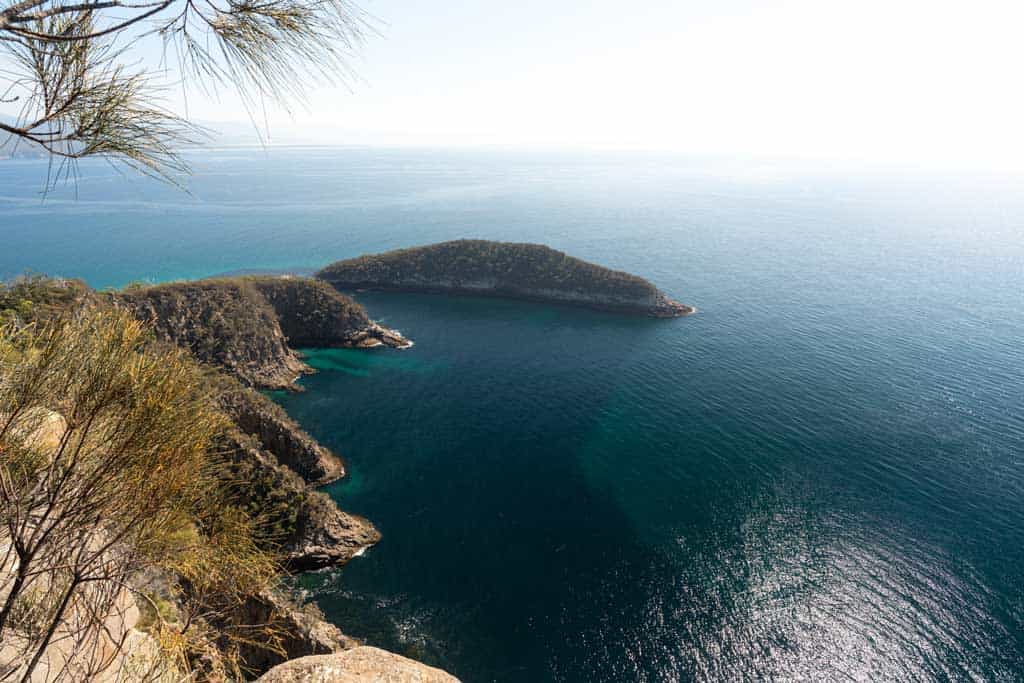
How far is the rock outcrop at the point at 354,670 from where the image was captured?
12641mm

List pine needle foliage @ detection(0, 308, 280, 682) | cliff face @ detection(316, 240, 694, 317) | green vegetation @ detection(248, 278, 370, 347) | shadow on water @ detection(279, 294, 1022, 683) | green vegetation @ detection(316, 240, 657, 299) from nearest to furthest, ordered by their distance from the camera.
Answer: pine needle foliage @ detection(0, 308, 280, 682)
shadow on water @ detection(279, 294, 1022, 683)
green vegetation @ detection(248, 278, 370, 347)
cliff face @ detection(316, 240, 694, 317)
green vegetation @ detection(316, 240, 657, 299)

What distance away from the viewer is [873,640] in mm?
25859

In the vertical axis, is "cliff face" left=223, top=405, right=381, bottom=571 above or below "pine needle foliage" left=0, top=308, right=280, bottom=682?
below

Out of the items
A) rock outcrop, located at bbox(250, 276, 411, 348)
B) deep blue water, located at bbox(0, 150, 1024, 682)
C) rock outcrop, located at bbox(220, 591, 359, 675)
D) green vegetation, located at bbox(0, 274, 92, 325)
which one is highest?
green vegetation, located at bbox(0, 274, 92, 325)

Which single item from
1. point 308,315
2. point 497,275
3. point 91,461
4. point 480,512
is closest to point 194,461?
point 91,461

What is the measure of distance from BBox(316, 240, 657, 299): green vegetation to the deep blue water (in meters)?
6.15

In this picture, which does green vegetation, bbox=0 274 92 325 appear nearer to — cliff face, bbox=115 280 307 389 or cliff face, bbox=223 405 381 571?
cliff face, bbox=115 280 307 389

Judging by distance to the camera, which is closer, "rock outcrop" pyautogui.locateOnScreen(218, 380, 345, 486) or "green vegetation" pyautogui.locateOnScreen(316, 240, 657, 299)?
"rock outcrop" pyautogui.locateOnScreen(218, 380, 345, 486)

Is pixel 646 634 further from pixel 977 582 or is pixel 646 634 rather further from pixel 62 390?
pixel 62 390

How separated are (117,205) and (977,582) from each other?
21614cm

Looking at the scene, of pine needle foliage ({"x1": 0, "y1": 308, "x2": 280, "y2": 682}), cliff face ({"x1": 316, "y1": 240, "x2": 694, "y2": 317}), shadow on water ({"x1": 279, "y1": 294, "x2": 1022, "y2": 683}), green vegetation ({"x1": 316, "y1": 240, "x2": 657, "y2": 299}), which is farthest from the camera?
green vegetation ({"x1": 316, "y1": 240, "x2": 657, "y2": 299})

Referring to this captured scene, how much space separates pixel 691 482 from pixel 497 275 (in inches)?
2342

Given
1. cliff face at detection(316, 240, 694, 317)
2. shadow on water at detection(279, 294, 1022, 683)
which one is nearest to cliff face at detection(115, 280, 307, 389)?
shadow on water at detection(279, 294, 1022, 683)

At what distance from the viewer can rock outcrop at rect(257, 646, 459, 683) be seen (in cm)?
1264
